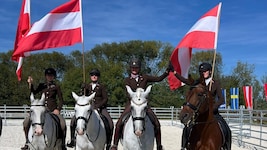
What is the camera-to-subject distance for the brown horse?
6.62 metres

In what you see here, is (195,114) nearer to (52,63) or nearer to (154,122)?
(154,122)

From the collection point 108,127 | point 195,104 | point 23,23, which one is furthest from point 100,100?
point 195,104

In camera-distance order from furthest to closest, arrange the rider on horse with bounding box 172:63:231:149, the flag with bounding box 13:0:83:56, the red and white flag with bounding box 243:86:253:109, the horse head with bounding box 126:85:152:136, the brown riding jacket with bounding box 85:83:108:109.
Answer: the red and white flag with bounding box 243:86:253:109 → the brown riding jacket with bounding box 85:83:108:109 → the flag with bounding box 13:0:83:56 → the rider on horse with bounding box 172:63:231:149 → the horse head with bounding box 126:85:152:136

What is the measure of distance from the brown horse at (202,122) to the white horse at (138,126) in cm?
75

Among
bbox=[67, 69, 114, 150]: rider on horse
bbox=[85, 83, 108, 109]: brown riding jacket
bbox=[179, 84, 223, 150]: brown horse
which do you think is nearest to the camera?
bbox=[179, 84, 223, 150]: brown horse

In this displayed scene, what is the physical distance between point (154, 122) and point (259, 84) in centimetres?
4465

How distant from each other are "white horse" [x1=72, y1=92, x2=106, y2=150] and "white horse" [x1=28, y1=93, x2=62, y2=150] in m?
0.61

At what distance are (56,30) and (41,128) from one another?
2.76 meters

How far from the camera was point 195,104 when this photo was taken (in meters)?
6.55

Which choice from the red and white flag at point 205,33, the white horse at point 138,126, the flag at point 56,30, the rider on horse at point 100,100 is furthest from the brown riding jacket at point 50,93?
the red and white flag at point 205,33

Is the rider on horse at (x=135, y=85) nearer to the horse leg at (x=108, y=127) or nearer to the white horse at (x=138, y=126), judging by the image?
the white horse at (x=138, y=126)

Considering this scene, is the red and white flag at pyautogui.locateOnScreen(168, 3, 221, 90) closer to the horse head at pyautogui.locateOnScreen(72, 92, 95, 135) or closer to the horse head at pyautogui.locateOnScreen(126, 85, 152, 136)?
the horse head at pyautogui.locateOnScreen(126, 85, 152, 136)

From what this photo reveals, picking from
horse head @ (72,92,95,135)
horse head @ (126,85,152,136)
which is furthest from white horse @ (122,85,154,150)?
horse head @ (72,92,95,135)

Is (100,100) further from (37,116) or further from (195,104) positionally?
(195,104)
